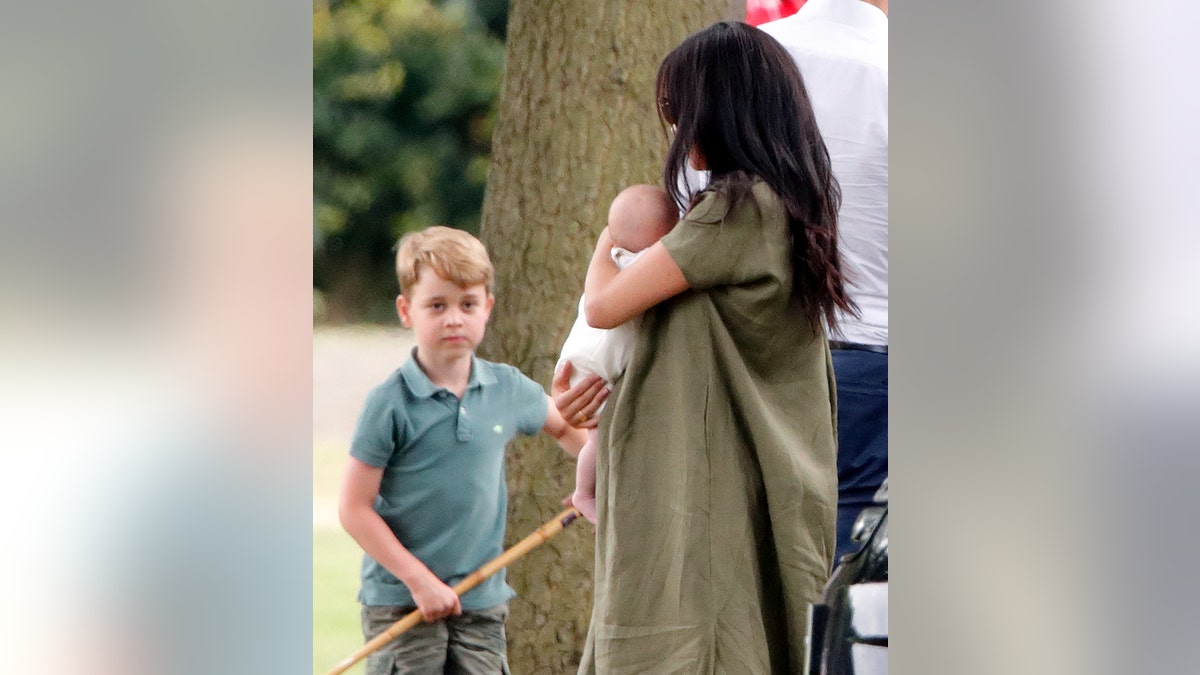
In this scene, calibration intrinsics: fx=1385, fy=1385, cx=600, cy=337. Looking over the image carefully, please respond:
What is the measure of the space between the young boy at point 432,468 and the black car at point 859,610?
56 centimetres

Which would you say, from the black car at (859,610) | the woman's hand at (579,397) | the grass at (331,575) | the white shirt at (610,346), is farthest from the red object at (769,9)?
the grass at (331,575)

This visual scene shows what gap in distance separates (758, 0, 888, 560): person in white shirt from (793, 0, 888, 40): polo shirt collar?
7 cm

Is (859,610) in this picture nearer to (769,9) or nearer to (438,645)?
(438,645)

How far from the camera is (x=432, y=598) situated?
2260 mm

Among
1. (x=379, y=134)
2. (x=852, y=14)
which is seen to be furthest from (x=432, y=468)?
(x=852, y=14)

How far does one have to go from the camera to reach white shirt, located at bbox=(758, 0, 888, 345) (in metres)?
2.35

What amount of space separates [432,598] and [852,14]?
1.23 m

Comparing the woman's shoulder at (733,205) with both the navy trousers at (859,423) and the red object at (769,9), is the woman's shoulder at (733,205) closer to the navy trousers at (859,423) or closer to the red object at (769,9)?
the navy trousers at (859,423)

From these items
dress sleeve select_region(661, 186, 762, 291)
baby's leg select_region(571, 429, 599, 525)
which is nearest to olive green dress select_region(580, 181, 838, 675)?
dress sleeve select_region(661, 186, 762, 291)

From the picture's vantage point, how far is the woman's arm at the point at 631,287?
2131 mm

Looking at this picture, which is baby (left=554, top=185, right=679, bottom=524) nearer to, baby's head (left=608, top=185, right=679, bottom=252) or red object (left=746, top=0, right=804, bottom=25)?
baby's head (left=608, top=185, right=679, bottom=252)
